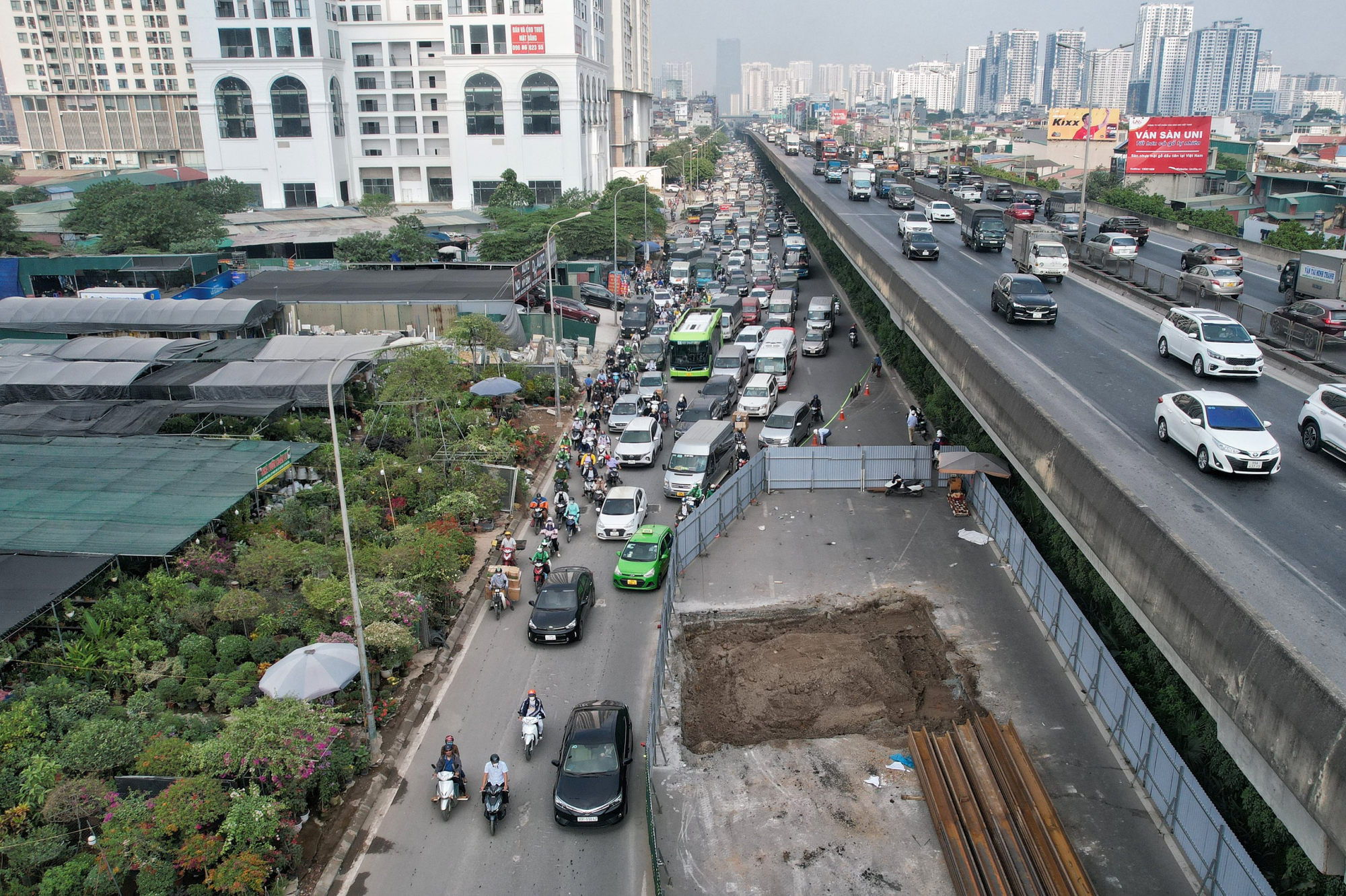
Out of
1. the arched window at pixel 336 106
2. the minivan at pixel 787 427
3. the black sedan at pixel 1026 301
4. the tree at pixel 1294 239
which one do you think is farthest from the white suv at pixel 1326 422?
the arched window at pixel 336 106

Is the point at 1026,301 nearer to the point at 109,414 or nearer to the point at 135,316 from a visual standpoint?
the point at 109,414

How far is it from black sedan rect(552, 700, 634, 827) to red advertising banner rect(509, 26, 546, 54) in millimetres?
87151

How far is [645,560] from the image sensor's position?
22.8 meters

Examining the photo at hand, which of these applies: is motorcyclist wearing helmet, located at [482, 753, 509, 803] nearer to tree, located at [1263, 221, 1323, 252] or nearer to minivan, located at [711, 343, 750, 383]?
minivan, located at [711, 343, 750, 383]

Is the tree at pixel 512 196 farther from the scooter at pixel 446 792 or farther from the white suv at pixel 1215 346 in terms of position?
the scooter at pixel 446 792

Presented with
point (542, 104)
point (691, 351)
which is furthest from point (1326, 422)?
point (542, 104)

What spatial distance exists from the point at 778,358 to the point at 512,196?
55.1 m

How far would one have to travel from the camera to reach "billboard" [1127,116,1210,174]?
252 ft

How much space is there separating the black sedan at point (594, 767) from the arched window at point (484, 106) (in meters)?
87.4

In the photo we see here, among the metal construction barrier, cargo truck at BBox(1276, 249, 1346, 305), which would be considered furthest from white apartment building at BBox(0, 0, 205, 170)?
the metal construction barrier

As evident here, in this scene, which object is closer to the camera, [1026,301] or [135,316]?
[1026,301]

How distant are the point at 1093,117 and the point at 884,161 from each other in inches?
990

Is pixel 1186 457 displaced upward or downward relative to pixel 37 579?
upward

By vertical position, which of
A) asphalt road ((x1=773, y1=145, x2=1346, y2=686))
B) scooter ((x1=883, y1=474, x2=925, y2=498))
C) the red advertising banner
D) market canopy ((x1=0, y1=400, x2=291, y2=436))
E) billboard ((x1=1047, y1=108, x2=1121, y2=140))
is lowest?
scooter ((x1=883, y1=474, x2=925, y2=498))
